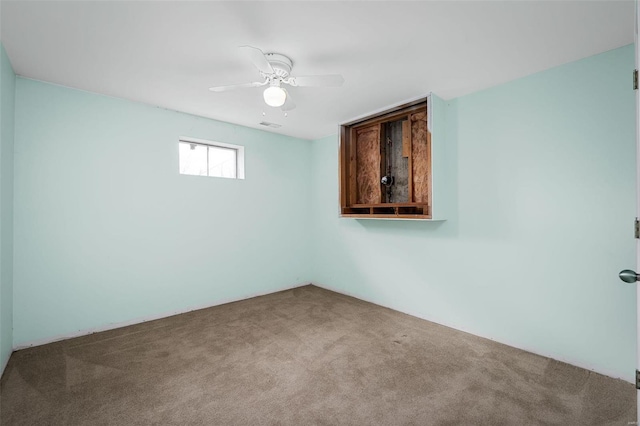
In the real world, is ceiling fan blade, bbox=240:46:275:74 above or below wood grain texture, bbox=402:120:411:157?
above

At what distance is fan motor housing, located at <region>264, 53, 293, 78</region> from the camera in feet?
7.13

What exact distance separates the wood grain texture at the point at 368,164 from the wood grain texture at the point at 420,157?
46cm

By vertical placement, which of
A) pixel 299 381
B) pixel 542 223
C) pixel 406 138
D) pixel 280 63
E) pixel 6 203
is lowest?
pixel 299 381

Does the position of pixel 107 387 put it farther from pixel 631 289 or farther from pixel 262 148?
pixel 631 289

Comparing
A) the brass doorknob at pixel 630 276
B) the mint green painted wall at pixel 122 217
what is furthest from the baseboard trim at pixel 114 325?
the brass doorknob at pixel 630 276

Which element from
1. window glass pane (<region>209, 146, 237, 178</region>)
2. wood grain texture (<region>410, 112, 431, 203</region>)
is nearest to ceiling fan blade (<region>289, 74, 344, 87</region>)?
wood grain texture (<region>410, 112, 431, 203</region>)

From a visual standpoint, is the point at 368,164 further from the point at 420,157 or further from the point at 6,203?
the point at 6,203

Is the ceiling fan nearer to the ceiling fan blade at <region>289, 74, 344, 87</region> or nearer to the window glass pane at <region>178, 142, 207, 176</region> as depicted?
the ceiling fan blade at <region>289, 74, 344, 87</region>

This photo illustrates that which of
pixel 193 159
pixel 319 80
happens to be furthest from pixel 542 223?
pixel 193 159

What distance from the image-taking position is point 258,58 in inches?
72.8

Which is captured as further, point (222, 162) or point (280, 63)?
point (222, 162)

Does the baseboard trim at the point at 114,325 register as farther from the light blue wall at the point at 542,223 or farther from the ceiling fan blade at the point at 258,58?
the ceiling fan blade at the point at 258,58

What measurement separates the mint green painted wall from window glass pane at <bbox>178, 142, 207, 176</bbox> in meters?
0.15

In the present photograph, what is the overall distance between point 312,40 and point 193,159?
7.77 feet
